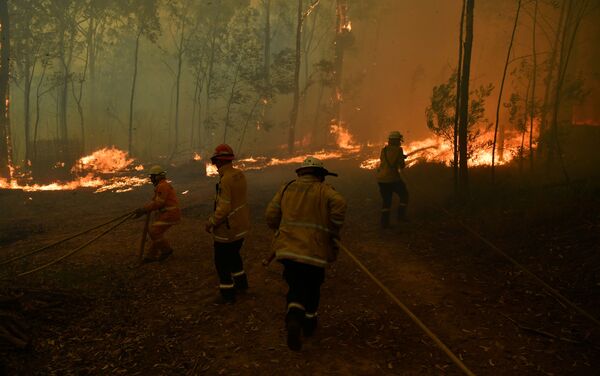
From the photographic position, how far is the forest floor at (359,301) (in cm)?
455

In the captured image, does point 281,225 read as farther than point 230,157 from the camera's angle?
No

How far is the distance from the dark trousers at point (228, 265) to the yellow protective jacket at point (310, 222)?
137 centimetres

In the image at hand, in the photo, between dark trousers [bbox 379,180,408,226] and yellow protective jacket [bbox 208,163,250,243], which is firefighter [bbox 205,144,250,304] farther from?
dark trousers [bbox 379,180,408,226]

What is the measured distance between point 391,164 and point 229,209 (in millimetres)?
5410

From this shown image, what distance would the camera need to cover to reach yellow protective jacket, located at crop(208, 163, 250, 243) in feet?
18.6

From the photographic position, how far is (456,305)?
6.02 metres

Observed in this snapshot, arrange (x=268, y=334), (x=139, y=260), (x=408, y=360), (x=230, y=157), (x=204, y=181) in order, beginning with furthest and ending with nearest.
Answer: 1. (x=204, y=181)
2. (x=139, y=260)
3. (x=230, y=157)
4. (x=268, y=334)
5. (x=408, y=360)

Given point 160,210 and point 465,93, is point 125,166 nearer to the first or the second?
point 160,210

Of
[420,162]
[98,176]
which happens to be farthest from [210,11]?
[420,162]

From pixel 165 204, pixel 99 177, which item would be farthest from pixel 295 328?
pixel 99 177

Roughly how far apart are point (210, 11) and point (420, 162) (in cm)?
2948

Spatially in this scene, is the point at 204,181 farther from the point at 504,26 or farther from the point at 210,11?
the point at 504,26

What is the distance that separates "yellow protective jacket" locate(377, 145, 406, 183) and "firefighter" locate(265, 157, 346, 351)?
5588 millimetres

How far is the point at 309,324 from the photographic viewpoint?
4910 mm
